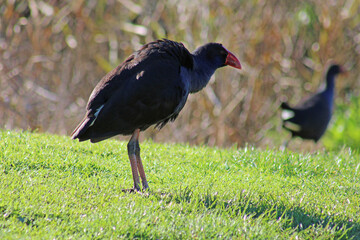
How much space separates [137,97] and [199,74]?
106cm

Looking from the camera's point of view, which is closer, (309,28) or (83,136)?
(83,136)

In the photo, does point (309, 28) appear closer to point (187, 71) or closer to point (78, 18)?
point (78, 18)

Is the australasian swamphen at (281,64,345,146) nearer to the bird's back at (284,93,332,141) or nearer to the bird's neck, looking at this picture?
the bird's back at (284,93,332,141)

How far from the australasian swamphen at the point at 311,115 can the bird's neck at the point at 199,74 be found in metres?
4.06

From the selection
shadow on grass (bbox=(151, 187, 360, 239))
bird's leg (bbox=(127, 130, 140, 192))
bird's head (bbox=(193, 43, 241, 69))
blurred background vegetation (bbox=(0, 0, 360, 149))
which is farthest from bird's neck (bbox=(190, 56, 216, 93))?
blurred background vegetation (bbox=(0, 0, 360, 149))

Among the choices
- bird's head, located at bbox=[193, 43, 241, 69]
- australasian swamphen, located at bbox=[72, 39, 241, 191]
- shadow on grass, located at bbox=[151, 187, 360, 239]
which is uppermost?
bird's head, located at bbox=[193, 43, 241, 69]

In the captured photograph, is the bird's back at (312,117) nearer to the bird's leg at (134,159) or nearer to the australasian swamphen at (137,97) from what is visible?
the australasian swamphen at (137,97)

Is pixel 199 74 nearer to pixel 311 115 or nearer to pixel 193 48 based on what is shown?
pixel 311 115

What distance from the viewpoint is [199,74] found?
5.84m

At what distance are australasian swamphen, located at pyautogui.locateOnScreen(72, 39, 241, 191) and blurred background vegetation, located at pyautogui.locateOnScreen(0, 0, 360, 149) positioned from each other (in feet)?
16.1

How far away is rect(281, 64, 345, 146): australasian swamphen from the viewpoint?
9.59 metres

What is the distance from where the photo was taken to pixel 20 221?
396cm

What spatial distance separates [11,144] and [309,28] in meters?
7.19

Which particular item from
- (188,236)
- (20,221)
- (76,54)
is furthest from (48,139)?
(76,54)
